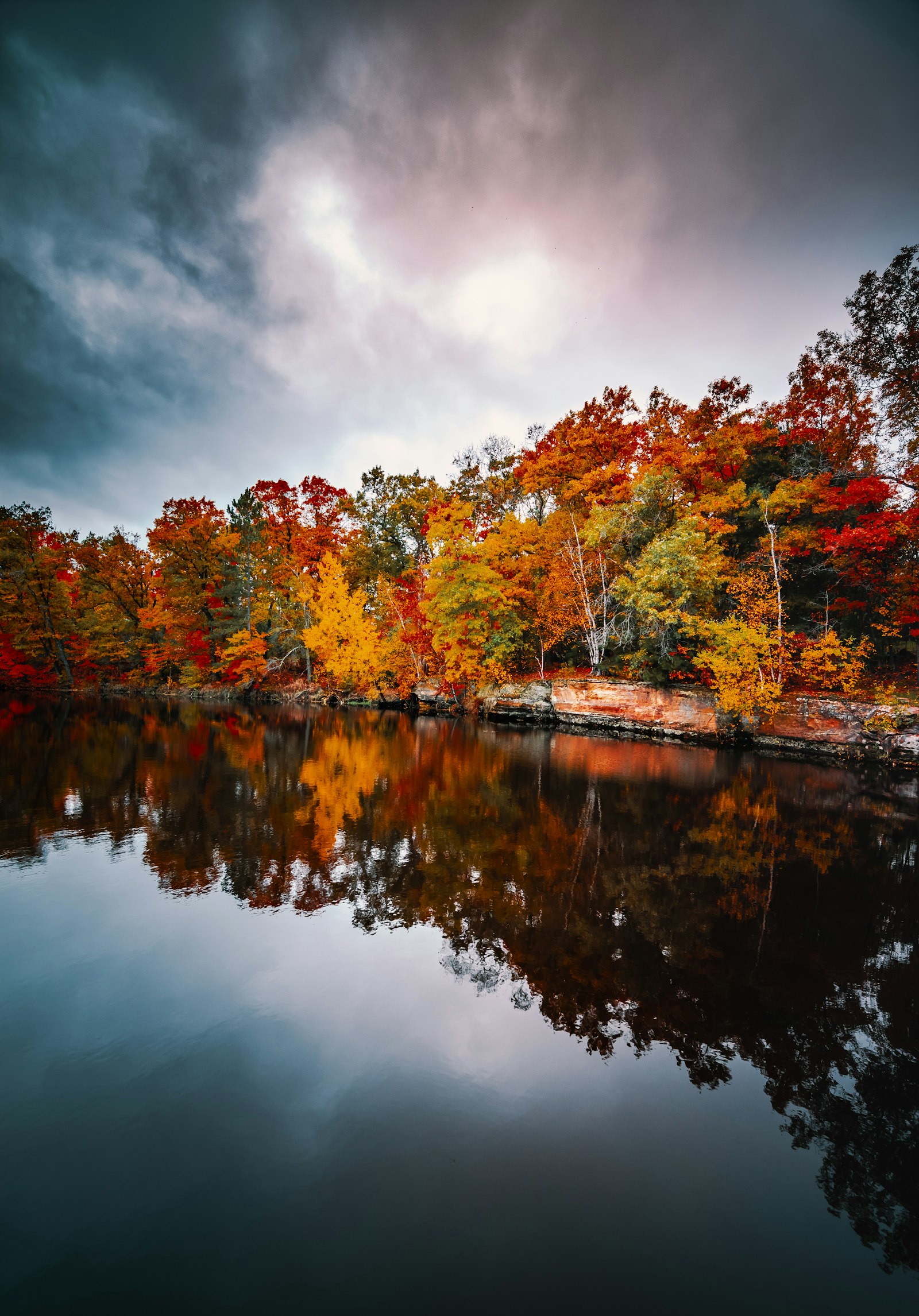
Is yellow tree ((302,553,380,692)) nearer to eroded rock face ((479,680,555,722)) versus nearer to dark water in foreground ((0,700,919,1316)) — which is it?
eroded rock face ((479,680,555,722))

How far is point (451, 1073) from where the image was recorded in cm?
317

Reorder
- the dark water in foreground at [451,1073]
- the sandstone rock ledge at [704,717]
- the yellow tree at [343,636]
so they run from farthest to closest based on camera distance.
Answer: the yellow tree at [343,636]
the sandstone rock ledge at [704,717]
the dark water in foreground at [451,1073]

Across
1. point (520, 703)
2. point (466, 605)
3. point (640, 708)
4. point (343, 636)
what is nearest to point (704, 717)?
point (640, 708)

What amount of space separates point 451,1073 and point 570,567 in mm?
22968

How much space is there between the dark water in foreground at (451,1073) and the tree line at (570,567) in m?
13.9

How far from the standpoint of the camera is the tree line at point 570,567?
17.5m

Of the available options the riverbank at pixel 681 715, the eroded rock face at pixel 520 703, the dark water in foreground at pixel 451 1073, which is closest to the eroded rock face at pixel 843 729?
the riverbank at pixel 681 715

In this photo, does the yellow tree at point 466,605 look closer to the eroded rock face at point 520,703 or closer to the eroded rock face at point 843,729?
the eroded rock face at point 520,703

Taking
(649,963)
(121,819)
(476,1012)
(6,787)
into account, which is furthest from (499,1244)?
(6,787)

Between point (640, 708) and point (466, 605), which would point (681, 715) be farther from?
point (466, 605)

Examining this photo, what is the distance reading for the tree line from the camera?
17500 mm

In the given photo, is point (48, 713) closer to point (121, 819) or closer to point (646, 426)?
point (121, 819)

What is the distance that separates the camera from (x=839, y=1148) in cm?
269

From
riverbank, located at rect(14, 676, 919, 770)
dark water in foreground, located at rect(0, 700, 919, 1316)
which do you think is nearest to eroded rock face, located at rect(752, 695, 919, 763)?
riverbank, located at rect(14, 676, 919, 770)
